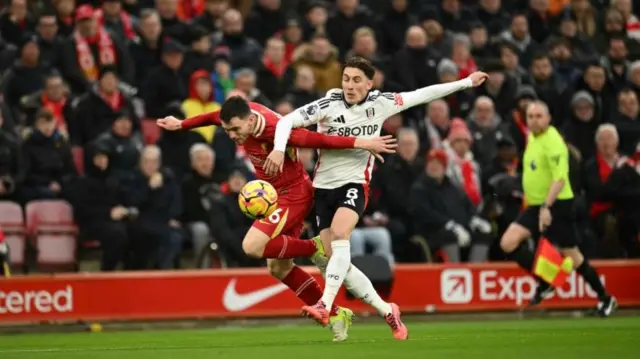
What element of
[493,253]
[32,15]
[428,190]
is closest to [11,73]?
[32,15]

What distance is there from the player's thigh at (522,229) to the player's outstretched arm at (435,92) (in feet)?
13.3

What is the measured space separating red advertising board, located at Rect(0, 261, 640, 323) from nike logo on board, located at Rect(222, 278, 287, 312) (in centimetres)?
1

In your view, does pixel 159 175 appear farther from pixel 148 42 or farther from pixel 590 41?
pixel 590 41

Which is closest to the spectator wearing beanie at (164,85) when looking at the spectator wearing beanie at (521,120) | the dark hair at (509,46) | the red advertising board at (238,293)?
the red advertising board at (238,293)

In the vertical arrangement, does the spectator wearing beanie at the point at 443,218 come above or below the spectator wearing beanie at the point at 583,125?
below

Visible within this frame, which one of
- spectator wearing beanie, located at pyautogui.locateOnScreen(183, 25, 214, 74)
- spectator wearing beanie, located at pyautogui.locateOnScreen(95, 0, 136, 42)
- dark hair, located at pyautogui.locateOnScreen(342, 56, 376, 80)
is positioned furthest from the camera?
spectator wearing beanie, located at pyautogui.locateOnScreen(95, 0, 136, 42)

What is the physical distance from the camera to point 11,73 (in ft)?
58.1

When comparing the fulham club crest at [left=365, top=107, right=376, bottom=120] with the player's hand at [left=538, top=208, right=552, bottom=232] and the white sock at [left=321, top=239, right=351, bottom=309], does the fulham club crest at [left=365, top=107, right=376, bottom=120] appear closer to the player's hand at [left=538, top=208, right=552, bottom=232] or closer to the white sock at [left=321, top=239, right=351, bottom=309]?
the white sock at [left=321, top=239, right=351, bottom=309]

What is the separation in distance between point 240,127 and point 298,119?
0.51 meters

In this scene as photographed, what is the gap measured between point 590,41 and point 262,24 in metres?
5.79

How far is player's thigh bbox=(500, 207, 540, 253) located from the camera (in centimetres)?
1563

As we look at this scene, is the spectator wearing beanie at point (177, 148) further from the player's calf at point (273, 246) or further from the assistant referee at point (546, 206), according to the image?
the player's calf at point (273, 246)

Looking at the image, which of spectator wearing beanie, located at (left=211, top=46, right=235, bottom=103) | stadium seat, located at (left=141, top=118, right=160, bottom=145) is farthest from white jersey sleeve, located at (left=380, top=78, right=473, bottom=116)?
spectator wearing beanie, located at (left=211, top=46, right=235, bottom=103)

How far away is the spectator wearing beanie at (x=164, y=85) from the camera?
59.3 ft
